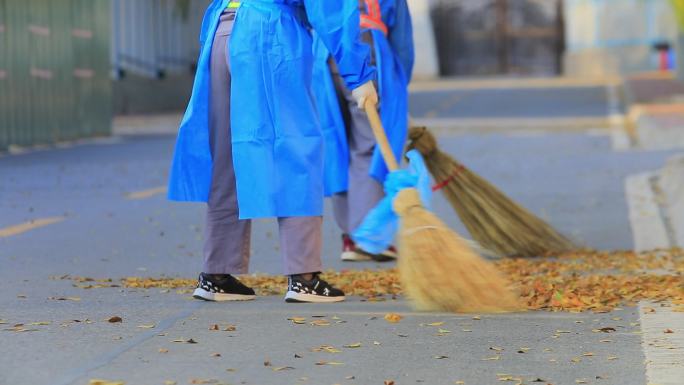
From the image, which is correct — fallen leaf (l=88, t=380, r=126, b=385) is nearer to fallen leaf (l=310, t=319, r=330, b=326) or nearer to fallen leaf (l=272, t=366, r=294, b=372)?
fallen leaf (l=272, t=366, r=294, b=372)

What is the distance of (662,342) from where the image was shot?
540 cm

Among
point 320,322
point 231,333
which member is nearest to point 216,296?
point 320,322

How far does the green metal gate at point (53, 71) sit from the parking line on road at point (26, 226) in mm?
7164

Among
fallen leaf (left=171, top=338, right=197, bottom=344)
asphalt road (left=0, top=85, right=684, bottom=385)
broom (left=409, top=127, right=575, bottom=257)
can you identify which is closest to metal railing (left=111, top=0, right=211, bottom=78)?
asphalt road (left=0, top=85, right=684, bottom=385)

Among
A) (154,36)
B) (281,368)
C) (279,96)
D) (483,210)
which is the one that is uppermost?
(279,96)

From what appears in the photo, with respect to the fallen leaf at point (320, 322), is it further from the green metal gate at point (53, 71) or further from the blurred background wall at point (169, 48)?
the green metal gate at point (53, 71)

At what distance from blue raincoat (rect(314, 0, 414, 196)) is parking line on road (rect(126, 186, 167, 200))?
3.83 metres

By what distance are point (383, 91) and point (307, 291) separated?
2.20 meters

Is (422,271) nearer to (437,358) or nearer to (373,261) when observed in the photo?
(437,358)

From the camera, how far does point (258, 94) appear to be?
6176 mm

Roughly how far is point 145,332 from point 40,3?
1337 centimetres

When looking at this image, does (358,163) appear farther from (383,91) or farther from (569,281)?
(569,281)

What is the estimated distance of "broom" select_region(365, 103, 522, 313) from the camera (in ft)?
19.5

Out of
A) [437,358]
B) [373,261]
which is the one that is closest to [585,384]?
[437,358]
